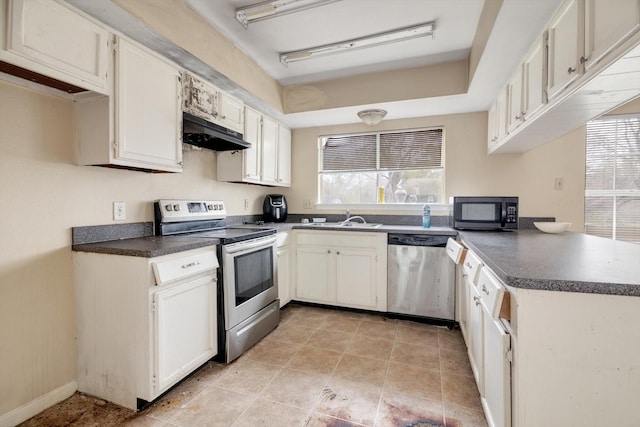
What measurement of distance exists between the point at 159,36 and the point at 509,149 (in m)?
3.05

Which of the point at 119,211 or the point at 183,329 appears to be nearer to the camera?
the point at 183,329

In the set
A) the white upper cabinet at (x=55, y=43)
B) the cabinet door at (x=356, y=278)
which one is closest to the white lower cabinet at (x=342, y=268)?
the cabinet door at (x=356, y=278)

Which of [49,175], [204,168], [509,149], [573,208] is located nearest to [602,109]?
[509,149]

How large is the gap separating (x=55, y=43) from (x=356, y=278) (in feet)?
9.02

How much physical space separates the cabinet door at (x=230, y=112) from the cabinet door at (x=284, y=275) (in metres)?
1.30

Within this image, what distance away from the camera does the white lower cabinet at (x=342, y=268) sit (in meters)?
2.90

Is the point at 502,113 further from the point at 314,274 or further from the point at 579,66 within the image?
the point at 314,274

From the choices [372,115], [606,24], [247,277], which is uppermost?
[372,115]

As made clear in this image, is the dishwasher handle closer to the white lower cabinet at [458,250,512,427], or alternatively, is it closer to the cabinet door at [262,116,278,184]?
the white lower cabinet at [458,250,512,427]

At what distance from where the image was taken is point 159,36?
1.72 metres

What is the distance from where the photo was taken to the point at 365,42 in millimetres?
2295

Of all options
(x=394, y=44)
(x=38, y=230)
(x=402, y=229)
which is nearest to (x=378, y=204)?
(x=402, y=229)

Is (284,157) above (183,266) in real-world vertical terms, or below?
above

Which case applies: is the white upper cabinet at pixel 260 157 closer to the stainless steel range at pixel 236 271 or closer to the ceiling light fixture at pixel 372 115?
the stainless steel range at pixel 236 271
